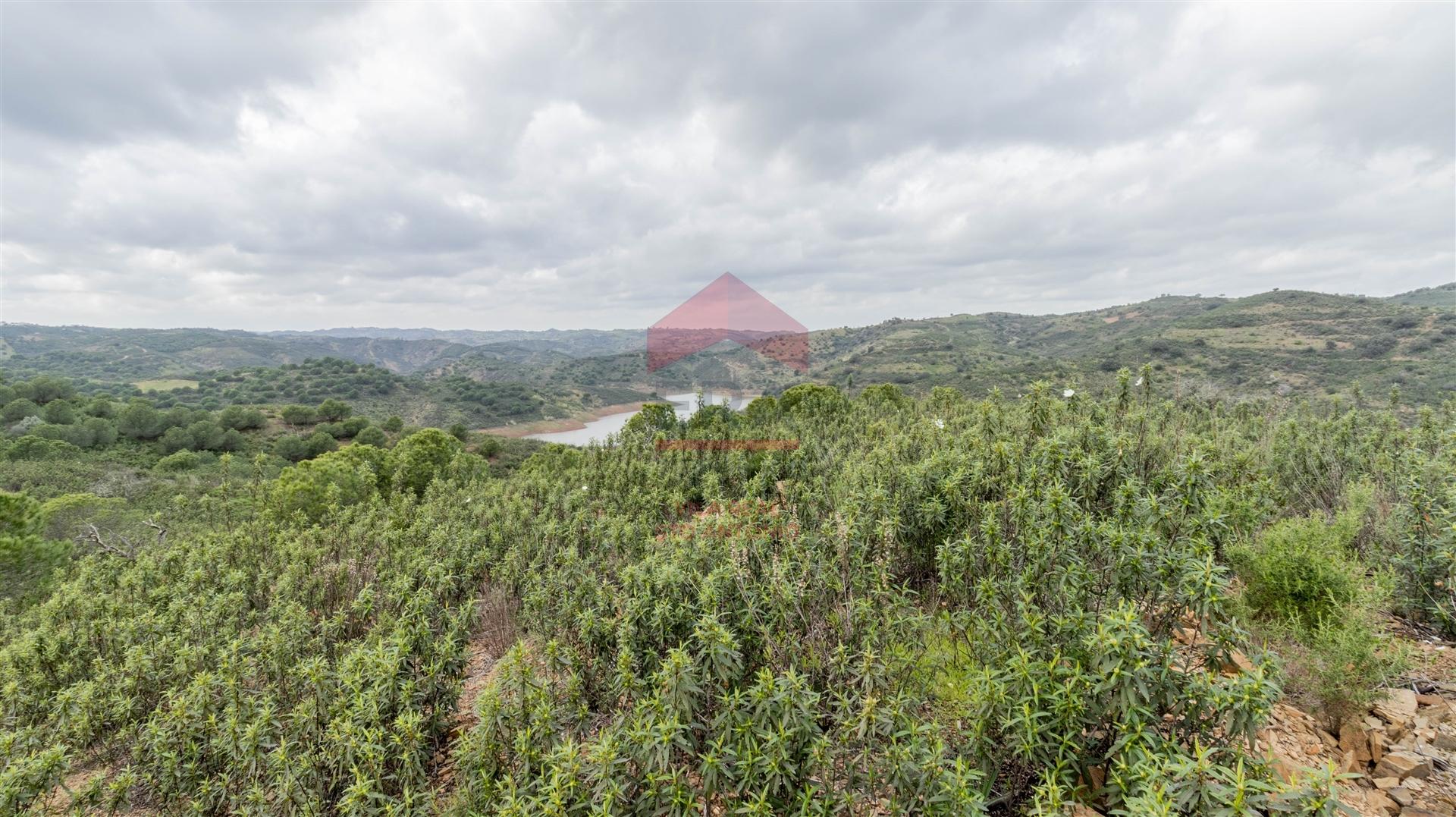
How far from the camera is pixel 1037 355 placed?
8056 centimetres

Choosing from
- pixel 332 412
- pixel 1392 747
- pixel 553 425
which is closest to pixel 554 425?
pixel 553 425

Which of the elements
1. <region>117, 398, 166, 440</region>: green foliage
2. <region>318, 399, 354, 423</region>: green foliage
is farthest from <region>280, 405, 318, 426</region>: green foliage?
<region>117, 398, 166, 440</region>: green foliage

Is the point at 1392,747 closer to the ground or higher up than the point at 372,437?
higher up

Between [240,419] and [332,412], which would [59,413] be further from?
[332,412]

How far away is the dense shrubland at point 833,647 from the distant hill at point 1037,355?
2700 mm

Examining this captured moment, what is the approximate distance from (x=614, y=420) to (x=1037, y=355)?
66347mm

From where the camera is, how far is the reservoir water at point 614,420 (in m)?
20.9

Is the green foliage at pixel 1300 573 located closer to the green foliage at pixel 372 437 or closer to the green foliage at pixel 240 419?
the green foliage at pixel 372 437

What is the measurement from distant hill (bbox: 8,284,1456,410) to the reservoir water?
6.46 feet

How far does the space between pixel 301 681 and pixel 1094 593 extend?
7.13 m

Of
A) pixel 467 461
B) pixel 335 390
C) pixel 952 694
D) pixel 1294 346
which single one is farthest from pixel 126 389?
pixel 1294 346

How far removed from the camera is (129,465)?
130 feet

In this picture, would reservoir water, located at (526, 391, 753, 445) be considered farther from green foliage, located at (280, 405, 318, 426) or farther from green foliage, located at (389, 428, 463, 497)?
green foliage, located at (280, 405, 318, 426)

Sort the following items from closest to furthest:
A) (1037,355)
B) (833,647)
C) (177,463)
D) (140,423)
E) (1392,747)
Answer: (1392,747) < (833,647) < (177,463) < (140,423) < (1037,355)
